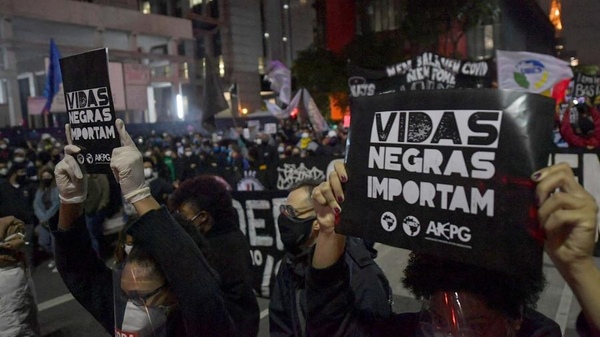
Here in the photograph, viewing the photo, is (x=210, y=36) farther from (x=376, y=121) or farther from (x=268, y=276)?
(x=376, y=121)

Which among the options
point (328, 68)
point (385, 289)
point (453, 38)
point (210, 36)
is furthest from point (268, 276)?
point (210, 36)

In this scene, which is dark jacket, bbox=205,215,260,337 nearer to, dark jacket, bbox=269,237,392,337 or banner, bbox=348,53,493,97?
dark jacket, bbox=269,237,392,337

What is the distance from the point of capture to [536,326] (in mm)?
1570

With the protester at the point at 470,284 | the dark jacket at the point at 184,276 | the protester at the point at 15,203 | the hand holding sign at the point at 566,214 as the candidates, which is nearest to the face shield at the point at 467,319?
the protester at the point at 470,284

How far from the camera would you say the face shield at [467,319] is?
1.48m

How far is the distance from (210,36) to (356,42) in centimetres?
1492

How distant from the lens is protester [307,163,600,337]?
1113mm

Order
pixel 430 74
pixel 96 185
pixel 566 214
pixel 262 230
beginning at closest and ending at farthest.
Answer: pixel 566 214, pixel 262 230, pixel 96 185, pixel 430 74

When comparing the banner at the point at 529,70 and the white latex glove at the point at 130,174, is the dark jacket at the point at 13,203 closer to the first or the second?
the white latex glove at the point at 130,174

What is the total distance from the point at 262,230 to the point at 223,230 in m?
3.13

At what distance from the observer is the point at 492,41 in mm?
44031

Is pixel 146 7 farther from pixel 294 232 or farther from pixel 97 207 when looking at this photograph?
pixel 294 232

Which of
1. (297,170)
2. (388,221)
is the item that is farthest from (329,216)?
(297,170)

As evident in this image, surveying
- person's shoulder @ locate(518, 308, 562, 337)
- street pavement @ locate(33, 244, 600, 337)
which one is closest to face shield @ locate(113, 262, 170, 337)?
person's shoulder @ locate(518, 308, 562, 337)
